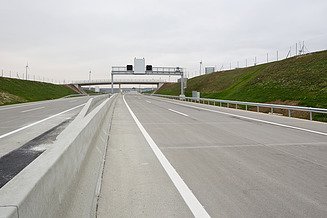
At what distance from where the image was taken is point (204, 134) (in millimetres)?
12398

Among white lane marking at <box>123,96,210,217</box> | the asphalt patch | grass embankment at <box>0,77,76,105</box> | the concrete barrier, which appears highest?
grass embankment at <box>0,77,76,105</box>

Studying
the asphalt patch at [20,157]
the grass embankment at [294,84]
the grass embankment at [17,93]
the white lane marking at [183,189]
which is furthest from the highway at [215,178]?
the grass embankment at [17,93]

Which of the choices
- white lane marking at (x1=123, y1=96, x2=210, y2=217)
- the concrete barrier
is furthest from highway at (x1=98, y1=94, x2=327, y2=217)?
the concrete barrier

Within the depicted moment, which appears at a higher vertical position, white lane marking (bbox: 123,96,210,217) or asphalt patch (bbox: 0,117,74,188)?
asphalt patch (bbox: 0,117,74,188)

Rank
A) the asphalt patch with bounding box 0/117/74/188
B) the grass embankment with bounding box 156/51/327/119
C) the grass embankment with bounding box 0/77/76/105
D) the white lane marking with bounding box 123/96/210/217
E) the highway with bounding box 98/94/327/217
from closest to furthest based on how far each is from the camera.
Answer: the white lane marking with bounding box 123/96/210/217 < the highway with bounding box 98/94/327/217 < the asphalt patch with bounding box 0/117/74/188 < the grass embankment with bounding box 156/51/327/119 < the grass embankment with bounding box 0/77/76/105

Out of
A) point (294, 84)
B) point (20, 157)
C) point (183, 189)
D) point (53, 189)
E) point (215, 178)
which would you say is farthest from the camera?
point (294, 84)

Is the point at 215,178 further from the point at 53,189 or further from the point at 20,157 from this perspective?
the point at 20,157

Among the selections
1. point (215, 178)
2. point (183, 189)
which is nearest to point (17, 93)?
point (215, 178)

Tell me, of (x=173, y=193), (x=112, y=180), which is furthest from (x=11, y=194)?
(x=112, y=180)

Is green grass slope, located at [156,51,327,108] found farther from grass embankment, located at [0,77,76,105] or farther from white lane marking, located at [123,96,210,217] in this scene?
grass embankment, located at [0,77,76,105]

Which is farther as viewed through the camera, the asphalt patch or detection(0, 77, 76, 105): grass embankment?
detection(0, 77, 76, 105): grass embankment

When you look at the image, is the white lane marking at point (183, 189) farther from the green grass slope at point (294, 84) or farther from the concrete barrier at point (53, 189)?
the green grass slope at point (294, 84)

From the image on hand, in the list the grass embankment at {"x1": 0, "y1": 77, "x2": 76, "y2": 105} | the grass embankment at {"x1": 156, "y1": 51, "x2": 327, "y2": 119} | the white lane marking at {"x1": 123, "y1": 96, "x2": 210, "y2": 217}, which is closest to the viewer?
the white lane marking at {"x1": 123, "y1": 96, "x2": 210, "y2": 217}

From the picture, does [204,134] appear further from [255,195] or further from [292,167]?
[255,195]
